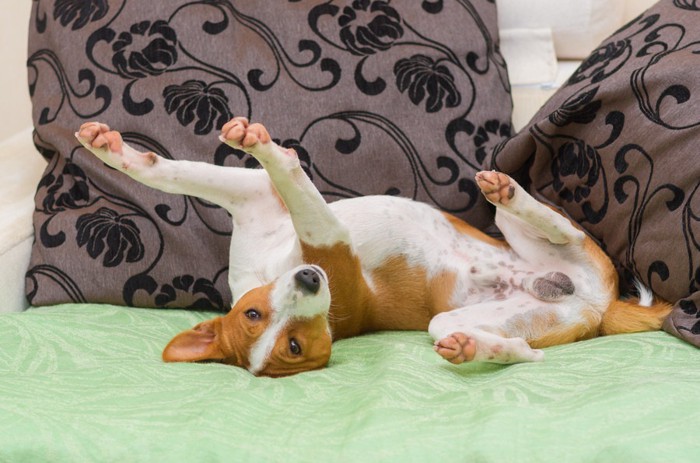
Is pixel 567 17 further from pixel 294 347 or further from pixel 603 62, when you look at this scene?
pixel 294 347

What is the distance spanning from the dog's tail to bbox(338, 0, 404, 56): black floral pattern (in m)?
0.79

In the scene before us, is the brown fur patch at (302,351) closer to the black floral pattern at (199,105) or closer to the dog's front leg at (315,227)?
the dog's front leg at (315,227)

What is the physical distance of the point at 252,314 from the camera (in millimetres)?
1456

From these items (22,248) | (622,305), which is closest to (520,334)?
(622,305)

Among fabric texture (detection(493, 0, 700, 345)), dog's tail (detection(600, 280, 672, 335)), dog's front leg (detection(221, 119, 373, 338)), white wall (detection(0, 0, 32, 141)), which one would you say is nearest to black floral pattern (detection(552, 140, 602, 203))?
fabric texture (detection(493, 0, 700, 345))

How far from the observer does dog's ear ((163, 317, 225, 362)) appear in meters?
1.44

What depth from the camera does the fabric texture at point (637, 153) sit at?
4.79 ft

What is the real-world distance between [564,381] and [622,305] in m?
0.42

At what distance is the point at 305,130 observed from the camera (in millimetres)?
1803

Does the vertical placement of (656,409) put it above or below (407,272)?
above

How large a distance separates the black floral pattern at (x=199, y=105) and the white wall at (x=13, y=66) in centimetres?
119

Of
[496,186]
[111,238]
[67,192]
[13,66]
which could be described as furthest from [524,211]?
[13,66]

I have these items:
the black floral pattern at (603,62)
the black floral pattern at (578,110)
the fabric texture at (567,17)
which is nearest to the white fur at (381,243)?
the black floral pattern at (578,110)

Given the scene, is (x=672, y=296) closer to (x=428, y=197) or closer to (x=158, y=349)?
(x=428, y=197)
